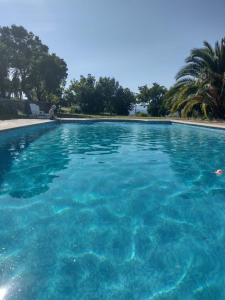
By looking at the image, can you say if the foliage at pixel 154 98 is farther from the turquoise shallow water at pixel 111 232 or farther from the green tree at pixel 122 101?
the turquoise shallow water at pixel 111 232

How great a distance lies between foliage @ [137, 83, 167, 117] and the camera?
37.3 metres

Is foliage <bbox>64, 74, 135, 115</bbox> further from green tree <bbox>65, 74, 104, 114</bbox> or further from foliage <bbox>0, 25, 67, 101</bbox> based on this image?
foliage <bbox>0, 25, 67, 101</bbox>

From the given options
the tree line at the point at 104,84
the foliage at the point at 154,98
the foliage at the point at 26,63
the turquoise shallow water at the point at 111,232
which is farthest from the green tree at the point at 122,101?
the turquoise shallow water at the point at 111,232

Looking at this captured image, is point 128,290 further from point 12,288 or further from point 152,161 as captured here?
point 152,161

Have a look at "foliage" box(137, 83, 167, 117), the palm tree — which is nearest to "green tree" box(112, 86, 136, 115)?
"foliage" box(137, 83, 167, 117)

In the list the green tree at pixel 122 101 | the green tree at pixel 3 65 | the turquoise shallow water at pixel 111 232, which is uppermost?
the green tree at pixel 3 65

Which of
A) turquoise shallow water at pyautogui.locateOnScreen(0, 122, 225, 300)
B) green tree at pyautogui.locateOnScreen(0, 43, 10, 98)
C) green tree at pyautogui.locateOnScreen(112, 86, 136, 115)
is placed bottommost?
turquoise shallow water at pyautogui.locateOnScreen(0, 122, 225, 300)

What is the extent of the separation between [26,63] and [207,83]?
2146 centimetres

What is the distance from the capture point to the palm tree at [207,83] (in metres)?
19.2

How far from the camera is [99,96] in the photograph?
3497 cm

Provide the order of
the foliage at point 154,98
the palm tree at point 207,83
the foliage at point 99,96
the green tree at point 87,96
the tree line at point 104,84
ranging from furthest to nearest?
the foliage at point 154,98 < the foliage at point 99,96 < the green tree at point 87,96 < the tree line at point 104,84 < the palm tree at point 207,83

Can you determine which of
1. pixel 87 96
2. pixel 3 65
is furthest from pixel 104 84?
pixel 3 65

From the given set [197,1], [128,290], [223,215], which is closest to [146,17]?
[197,1]

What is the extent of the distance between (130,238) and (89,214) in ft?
3.21
